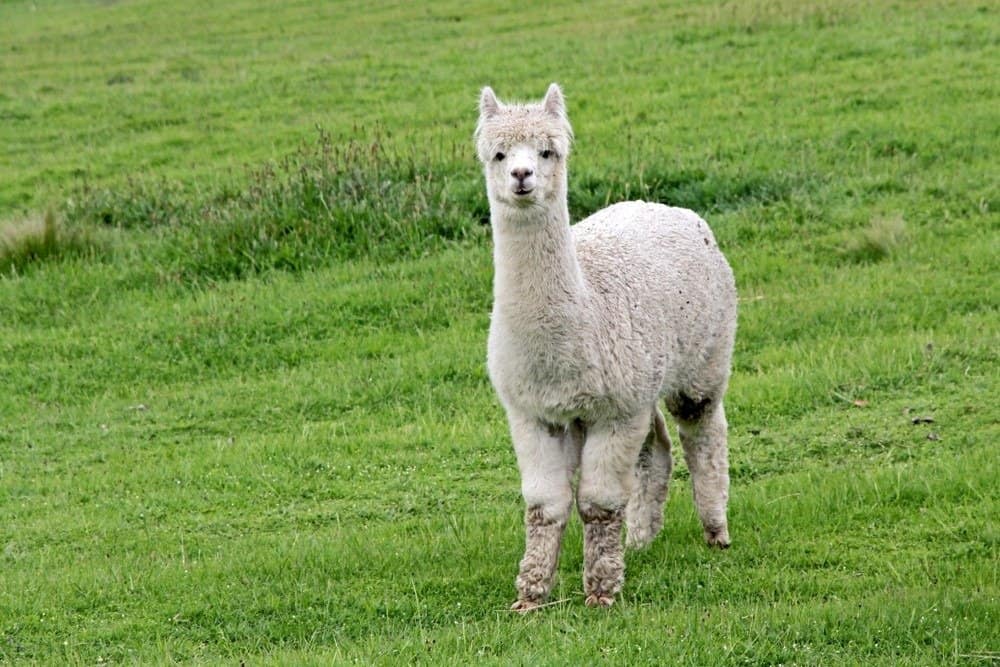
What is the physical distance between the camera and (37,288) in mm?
12648

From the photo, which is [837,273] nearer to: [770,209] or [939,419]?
[770,209]

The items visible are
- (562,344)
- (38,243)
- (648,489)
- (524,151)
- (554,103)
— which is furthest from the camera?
(38,243)

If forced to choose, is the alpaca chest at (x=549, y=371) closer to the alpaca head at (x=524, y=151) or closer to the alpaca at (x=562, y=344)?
the alpaca at (x=562, y=344)

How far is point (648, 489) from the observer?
7.47m

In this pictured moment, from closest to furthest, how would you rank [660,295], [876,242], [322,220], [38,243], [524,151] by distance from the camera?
[524,151]
[660,295]
[876,242]
[322,220]
[38,243]

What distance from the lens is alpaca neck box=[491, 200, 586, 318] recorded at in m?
6.34

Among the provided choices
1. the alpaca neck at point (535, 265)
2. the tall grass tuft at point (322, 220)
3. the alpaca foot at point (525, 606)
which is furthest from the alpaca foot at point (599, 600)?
the tall grass tuft at point (322, 220)

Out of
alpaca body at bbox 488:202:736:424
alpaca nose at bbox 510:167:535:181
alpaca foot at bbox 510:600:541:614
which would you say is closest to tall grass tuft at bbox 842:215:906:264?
alpaca body at bbox 488:202:736:424

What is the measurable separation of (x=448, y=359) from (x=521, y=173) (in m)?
4.67

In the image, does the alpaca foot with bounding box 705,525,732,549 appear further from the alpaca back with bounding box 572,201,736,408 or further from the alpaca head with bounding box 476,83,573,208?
the alpaca head with bounding box 476,83,573,208

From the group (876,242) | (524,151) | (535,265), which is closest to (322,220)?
(876,242)

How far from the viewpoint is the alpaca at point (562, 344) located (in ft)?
20.8

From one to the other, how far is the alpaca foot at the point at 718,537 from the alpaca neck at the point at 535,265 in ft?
5.13

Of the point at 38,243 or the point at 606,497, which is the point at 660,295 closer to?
the point at 606,497
